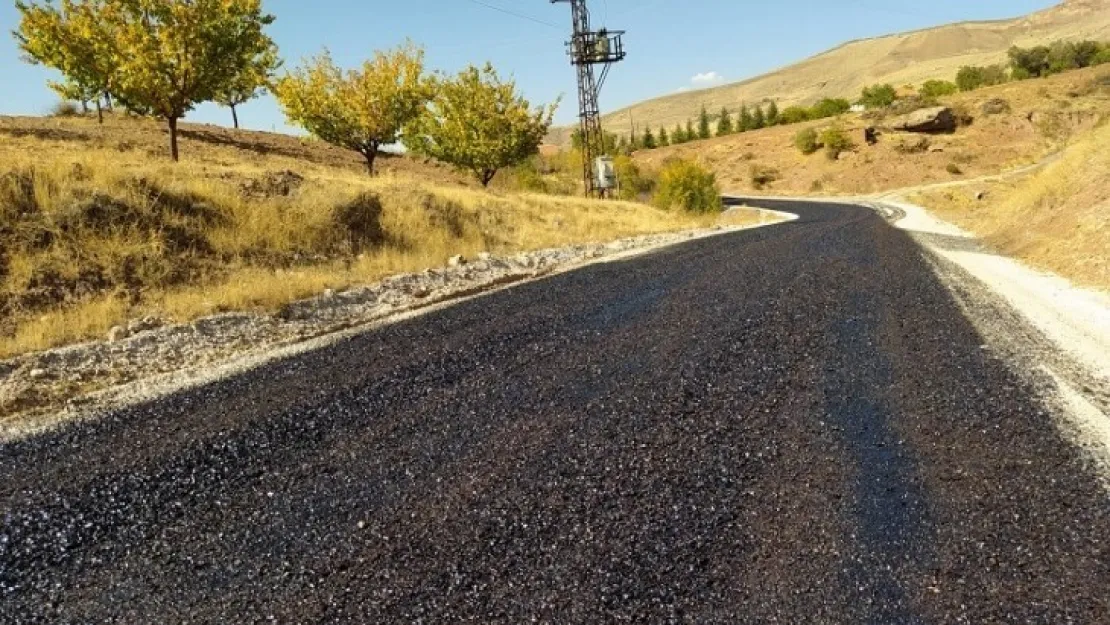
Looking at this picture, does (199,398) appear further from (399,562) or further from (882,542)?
(882,542)

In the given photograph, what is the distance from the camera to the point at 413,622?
2.74 m

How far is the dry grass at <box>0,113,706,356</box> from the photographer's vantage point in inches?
335

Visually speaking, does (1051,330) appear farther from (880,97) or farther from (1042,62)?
(1042,62)

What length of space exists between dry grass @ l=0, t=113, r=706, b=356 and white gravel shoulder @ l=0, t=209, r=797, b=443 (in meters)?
0.45

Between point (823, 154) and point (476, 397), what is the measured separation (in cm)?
6344

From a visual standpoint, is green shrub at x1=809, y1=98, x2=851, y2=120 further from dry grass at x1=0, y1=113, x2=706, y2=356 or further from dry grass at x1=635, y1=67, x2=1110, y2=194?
dry grass at x1=0, y1=113, x2=706, y2=356

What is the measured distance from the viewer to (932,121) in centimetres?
5794

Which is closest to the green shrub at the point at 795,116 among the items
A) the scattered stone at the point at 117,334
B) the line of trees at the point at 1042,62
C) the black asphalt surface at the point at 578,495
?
the line of trees at the point at 1042,62

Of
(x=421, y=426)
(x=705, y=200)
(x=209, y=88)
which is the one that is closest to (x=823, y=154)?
(x=705, y=200)

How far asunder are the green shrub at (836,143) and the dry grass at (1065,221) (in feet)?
128

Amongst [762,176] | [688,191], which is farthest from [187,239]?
[762,176]

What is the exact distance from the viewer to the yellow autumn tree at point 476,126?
32062mm

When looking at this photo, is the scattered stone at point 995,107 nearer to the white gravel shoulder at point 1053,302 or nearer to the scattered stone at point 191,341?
the white gravel shoulder at point 1053,302

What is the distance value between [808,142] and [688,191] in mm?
34724
